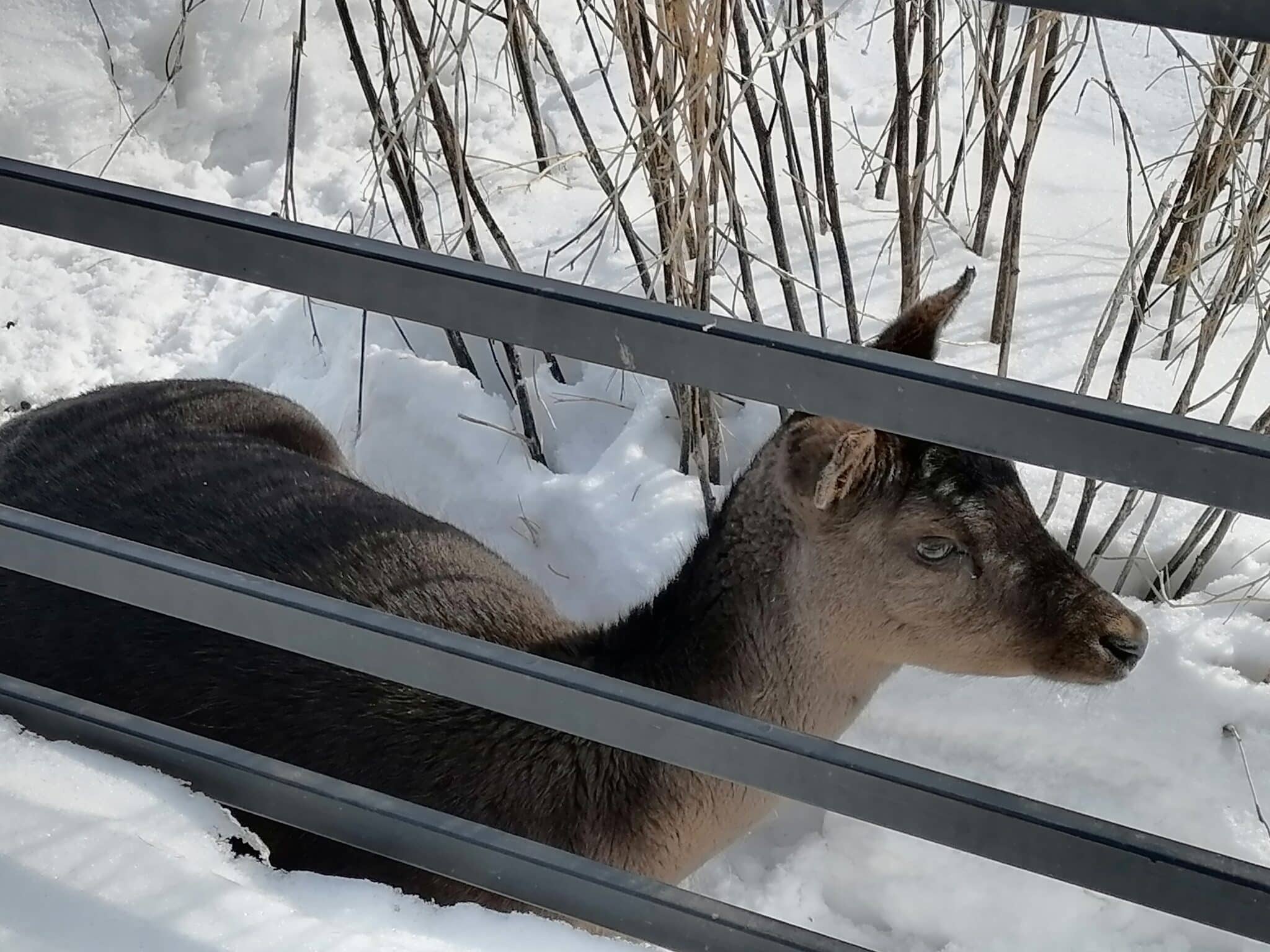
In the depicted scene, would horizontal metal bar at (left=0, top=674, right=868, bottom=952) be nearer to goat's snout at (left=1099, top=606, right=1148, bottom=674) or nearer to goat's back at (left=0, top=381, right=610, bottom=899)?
goat's back at (left=0, top=381, right=610, bottom=899)

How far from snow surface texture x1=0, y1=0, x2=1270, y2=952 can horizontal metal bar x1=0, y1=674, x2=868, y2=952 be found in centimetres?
4

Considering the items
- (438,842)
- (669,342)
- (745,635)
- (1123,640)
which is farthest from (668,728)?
(1123,640)

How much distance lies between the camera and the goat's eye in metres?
2.45

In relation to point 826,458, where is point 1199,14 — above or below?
above

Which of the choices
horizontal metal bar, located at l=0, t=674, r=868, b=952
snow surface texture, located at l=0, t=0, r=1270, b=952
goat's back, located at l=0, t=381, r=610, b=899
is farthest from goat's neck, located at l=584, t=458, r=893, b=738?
horizontal metal bar, located at l=0, t=674, r=868, b=952

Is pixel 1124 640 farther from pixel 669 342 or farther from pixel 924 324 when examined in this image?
pixel 669 342

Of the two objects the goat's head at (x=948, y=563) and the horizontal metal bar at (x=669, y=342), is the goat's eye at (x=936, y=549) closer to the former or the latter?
the goat's head at (x=948, y=563)

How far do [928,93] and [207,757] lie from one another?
95.2 inches

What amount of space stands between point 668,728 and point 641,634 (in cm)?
110

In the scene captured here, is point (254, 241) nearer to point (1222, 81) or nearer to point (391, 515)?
point (391, 515)

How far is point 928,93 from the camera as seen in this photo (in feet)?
10.6

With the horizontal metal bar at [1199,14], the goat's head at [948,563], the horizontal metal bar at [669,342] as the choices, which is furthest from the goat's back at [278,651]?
the horizontal metal bar at [1199,14]

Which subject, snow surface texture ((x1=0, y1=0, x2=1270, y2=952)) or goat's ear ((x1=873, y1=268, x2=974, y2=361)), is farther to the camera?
goat's ear ((x1=873, y1=268, x2=974, y2=361))

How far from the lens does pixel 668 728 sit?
5.08 feet
